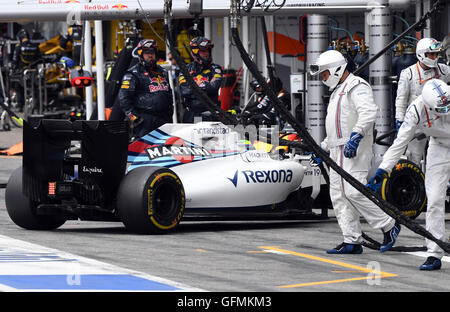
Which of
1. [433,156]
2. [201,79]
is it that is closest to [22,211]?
[201,79]

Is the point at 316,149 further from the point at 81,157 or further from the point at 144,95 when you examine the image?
the point at 144,95

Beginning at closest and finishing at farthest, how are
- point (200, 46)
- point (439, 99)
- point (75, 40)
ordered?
point (439, 99), point (200, 46), point (75, 40)

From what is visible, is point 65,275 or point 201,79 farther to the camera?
point 201,79

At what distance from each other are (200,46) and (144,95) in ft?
3.56

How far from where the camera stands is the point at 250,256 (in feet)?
33.0

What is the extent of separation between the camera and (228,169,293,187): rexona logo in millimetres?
11961

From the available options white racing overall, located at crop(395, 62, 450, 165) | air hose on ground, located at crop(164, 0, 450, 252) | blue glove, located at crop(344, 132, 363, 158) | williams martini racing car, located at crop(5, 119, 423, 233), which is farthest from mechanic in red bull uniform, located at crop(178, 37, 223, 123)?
blue glove, located at crop(344, 132, 363, 158)

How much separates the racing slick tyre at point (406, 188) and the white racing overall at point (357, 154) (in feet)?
6.92

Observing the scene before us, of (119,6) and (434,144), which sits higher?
(119,6)

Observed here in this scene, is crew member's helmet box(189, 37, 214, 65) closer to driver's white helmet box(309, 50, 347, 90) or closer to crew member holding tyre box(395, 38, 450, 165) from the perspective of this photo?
crew member holding tyre box(395, 38, 450, 165)

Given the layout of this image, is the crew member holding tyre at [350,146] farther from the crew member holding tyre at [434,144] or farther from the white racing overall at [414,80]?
the white racing overall at [414,80]

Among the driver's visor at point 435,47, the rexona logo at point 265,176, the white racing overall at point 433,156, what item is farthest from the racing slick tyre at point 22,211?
the driver's visor at point 435,47

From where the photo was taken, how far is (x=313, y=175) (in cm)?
1255

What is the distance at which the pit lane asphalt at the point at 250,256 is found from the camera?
28.4 feet
